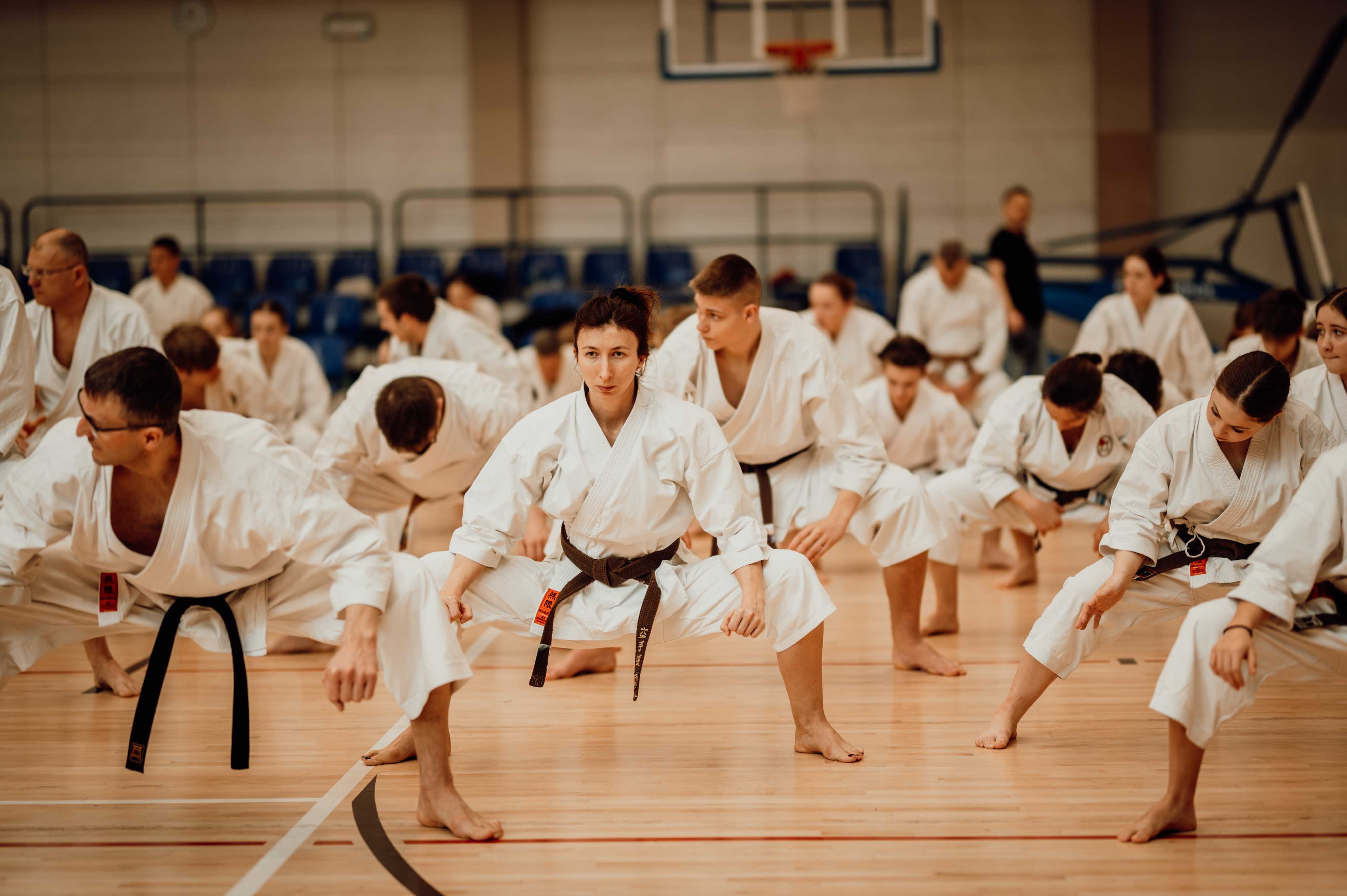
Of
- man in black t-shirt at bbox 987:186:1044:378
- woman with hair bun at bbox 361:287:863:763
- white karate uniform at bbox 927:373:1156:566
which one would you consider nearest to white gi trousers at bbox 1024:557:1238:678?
woman with hair bun at bbox 361:287:863:763

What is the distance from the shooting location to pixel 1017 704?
9.98 ft

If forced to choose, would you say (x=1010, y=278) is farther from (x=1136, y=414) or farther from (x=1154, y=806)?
(x=1154, y=806)

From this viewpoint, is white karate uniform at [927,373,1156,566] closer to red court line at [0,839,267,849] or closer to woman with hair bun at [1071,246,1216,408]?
woman with hair bun at [1071,246,1216,408]

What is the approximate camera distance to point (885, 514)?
366 cm

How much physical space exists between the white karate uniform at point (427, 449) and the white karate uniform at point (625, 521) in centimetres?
147

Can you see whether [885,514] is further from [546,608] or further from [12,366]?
[12,366]

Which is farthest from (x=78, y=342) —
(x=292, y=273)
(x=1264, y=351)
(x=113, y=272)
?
(x=113, y=272)

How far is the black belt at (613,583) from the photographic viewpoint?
2.88m

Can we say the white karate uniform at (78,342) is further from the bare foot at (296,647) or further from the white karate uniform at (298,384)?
the white karate uniform at (298,384)

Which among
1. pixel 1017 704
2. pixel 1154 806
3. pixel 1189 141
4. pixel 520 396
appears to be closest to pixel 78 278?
pixel 520 396

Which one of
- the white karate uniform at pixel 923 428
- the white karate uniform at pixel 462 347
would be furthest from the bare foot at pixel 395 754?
the white karate uniform at pixel 923 428

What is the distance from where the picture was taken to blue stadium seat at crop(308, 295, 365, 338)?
9664 mm

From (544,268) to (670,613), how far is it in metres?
7.58

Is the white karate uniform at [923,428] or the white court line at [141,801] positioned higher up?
the white karate uniform at [923,428]
